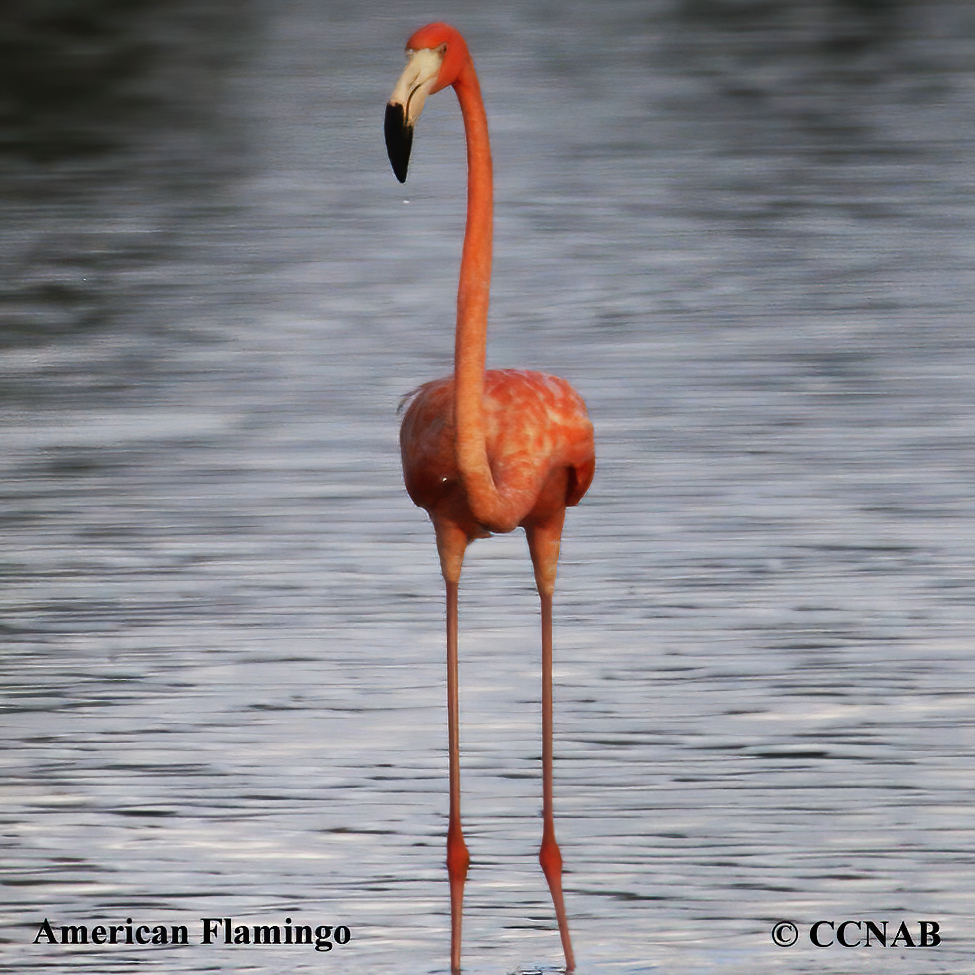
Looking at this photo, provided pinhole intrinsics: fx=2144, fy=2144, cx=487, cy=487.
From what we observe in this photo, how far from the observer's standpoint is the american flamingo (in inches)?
173

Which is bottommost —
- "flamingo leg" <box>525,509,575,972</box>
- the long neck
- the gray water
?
the gray water

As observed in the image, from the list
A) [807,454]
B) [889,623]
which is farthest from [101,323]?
[889,623]

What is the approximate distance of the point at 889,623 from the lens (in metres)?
6.28

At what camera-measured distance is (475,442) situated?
14.7ft

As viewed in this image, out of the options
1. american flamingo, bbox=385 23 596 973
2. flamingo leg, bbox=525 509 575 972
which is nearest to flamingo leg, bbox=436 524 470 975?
american flamingo, bbox=385 23 596 973

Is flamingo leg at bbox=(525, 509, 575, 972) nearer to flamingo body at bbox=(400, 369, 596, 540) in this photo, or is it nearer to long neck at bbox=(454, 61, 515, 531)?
flamingo body at bbox=(400, 369, 596, 540)

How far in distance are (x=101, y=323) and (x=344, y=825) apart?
538cm

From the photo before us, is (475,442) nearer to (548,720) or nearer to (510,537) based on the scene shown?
(548,720)

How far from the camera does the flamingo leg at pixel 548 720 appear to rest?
4500mm

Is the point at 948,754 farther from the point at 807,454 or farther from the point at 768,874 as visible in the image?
the point at 807,454

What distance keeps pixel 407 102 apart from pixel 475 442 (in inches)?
28.2

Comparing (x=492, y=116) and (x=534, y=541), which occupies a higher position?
(x=534, y=541)

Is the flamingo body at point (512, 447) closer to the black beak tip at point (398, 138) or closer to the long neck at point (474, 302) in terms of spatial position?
the long neck at point (474, 302)

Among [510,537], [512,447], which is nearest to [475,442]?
[512,447]
